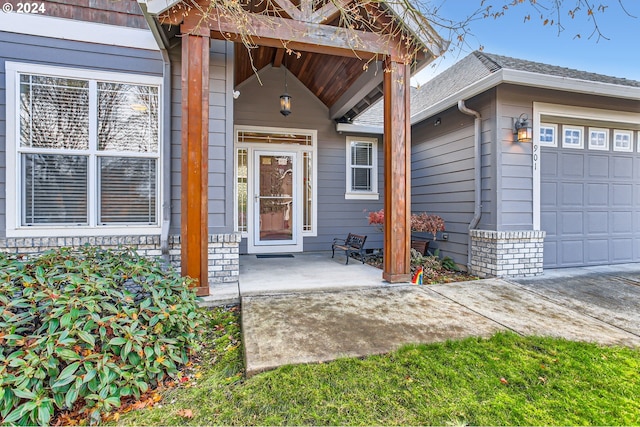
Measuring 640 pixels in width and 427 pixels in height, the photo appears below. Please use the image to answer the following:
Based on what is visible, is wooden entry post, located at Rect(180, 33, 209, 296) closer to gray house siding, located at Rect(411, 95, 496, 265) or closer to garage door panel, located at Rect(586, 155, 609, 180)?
gray house siding, located at Rect(411, 95, 496, 265)

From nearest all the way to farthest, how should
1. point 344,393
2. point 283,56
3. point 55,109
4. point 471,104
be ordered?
point 344,393 < point 55,109 < point 471,104 < point 283,56

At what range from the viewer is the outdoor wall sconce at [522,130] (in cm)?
445

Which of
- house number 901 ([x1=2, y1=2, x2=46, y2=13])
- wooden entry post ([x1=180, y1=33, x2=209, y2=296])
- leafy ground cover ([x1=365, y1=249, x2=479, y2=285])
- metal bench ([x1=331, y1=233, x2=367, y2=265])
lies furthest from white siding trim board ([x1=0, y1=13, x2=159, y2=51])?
leafy ground cover ([x1=365, y1=249, x2=479, y2=285])

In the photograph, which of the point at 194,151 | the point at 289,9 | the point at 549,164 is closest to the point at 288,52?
the point at 289,9

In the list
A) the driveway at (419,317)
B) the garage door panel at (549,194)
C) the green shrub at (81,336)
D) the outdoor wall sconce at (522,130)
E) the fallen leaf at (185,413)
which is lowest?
the fallen leaf at (185,413)

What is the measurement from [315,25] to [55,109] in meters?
3.14

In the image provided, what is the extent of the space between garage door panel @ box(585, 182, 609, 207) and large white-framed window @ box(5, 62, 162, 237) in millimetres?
6700

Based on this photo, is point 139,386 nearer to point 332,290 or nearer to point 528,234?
point 332,290

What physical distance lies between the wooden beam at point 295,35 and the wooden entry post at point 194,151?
19 centimetres

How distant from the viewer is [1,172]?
343cm

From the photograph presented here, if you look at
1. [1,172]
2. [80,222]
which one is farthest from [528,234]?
[1,172]

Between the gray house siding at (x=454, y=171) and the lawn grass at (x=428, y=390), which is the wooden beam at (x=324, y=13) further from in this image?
the lawn grass at (x=428, y=390)

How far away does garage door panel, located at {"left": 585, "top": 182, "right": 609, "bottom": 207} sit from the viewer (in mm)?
5285

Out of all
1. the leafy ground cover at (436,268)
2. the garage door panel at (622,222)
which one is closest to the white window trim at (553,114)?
the leafy ground cover at (436,268)
